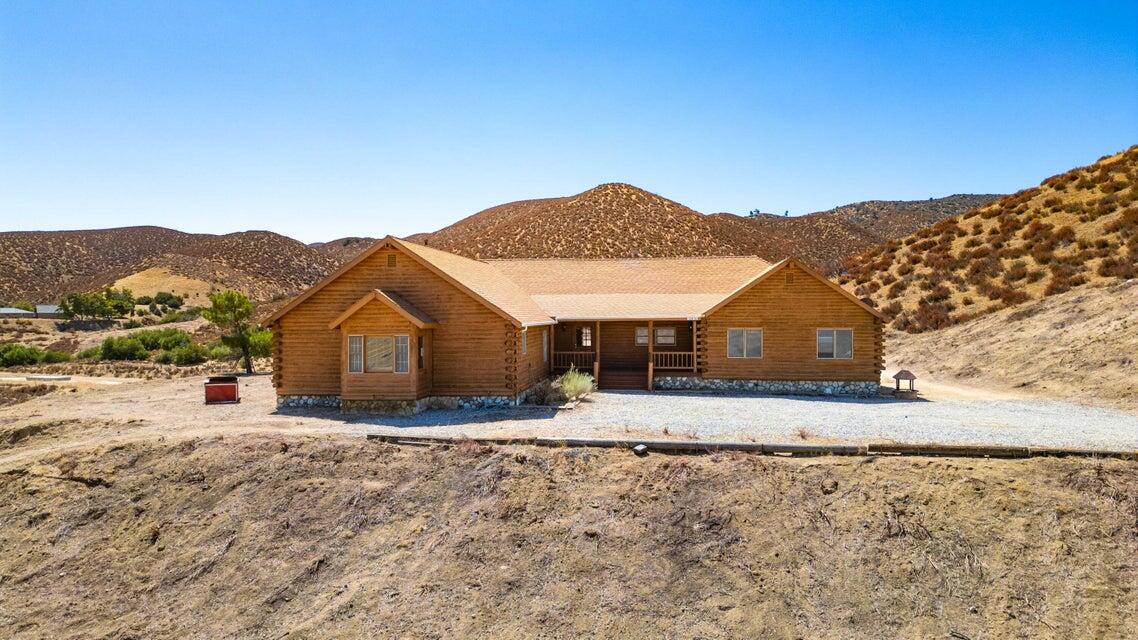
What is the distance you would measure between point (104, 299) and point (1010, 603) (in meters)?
65.0

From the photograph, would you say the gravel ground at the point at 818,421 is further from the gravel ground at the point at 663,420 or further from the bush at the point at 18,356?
the bush at the point at 18,356

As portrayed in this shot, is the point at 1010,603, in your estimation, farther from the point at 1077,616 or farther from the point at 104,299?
the point at 104,299

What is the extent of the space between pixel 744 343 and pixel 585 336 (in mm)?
6092

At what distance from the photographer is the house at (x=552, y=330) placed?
64.1 feet

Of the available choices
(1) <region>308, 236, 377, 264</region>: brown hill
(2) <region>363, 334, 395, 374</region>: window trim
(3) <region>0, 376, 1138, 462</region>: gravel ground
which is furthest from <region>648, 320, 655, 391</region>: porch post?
(1) <region>308, 236, 377, 264</region>: brown hill

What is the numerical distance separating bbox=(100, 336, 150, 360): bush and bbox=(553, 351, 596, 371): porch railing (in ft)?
85.8

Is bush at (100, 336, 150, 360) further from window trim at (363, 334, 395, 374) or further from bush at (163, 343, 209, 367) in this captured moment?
window trim at (363, 334, 395, 374)

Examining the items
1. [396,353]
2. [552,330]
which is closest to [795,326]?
[552,330]

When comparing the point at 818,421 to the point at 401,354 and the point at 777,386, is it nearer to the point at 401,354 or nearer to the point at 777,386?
the point at 777,386

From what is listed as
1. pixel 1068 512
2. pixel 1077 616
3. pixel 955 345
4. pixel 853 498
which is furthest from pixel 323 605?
pixel 955 345

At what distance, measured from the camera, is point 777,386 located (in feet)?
78.0

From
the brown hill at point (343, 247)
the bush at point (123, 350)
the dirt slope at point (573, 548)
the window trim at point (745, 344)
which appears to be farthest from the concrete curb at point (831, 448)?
the brown hill at point (343, 247)

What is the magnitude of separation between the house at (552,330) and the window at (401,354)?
4cm

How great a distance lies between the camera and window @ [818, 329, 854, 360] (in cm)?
2355
